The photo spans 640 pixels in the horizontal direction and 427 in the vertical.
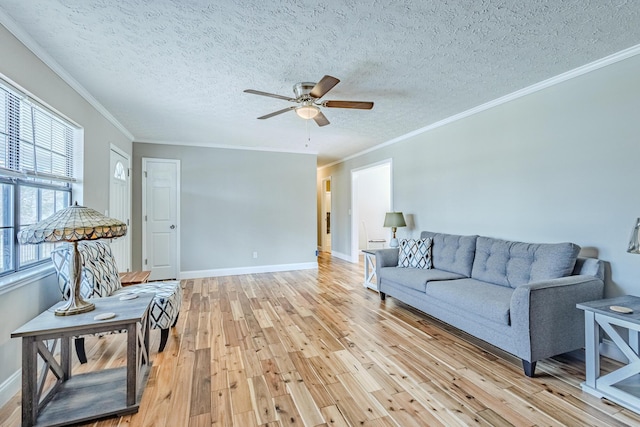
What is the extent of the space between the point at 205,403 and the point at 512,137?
150 inches

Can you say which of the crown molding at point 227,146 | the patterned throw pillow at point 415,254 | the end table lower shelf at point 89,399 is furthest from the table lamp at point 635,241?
the crown molding at point 227,146

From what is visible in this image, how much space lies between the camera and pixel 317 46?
2.28 meters

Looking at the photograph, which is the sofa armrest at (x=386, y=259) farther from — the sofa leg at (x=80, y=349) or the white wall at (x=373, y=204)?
the white wall at (x=373, y=204)

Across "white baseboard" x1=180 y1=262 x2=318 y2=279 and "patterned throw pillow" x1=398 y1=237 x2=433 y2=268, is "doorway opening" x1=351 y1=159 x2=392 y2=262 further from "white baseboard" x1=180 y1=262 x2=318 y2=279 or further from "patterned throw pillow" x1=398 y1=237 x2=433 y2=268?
"patterned throw pillow" x1=398 y1=237 x2=433 y2=268

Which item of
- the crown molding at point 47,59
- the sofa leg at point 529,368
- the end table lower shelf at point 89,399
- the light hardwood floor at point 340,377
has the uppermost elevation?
the crown molding at point 47,59

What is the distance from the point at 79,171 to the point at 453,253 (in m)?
4.18

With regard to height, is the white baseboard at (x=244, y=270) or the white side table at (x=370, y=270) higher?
the white side table at (x=370, y=270)

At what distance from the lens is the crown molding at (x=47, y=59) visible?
6.33ft

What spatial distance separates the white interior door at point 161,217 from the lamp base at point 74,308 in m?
3.46

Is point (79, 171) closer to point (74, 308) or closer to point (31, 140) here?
point (31, 140)

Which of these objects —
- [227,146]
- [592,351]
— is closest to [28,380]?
[592,351]

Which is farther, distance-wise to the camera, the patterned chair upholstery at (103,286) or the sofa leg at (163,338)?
the sofa leg at (163,338)

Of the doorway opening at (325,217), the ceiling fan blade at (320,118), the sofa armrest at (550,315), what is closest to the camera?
the sofa armrest at (550,315)

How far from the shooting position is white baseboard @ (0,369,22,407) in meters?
1.88
